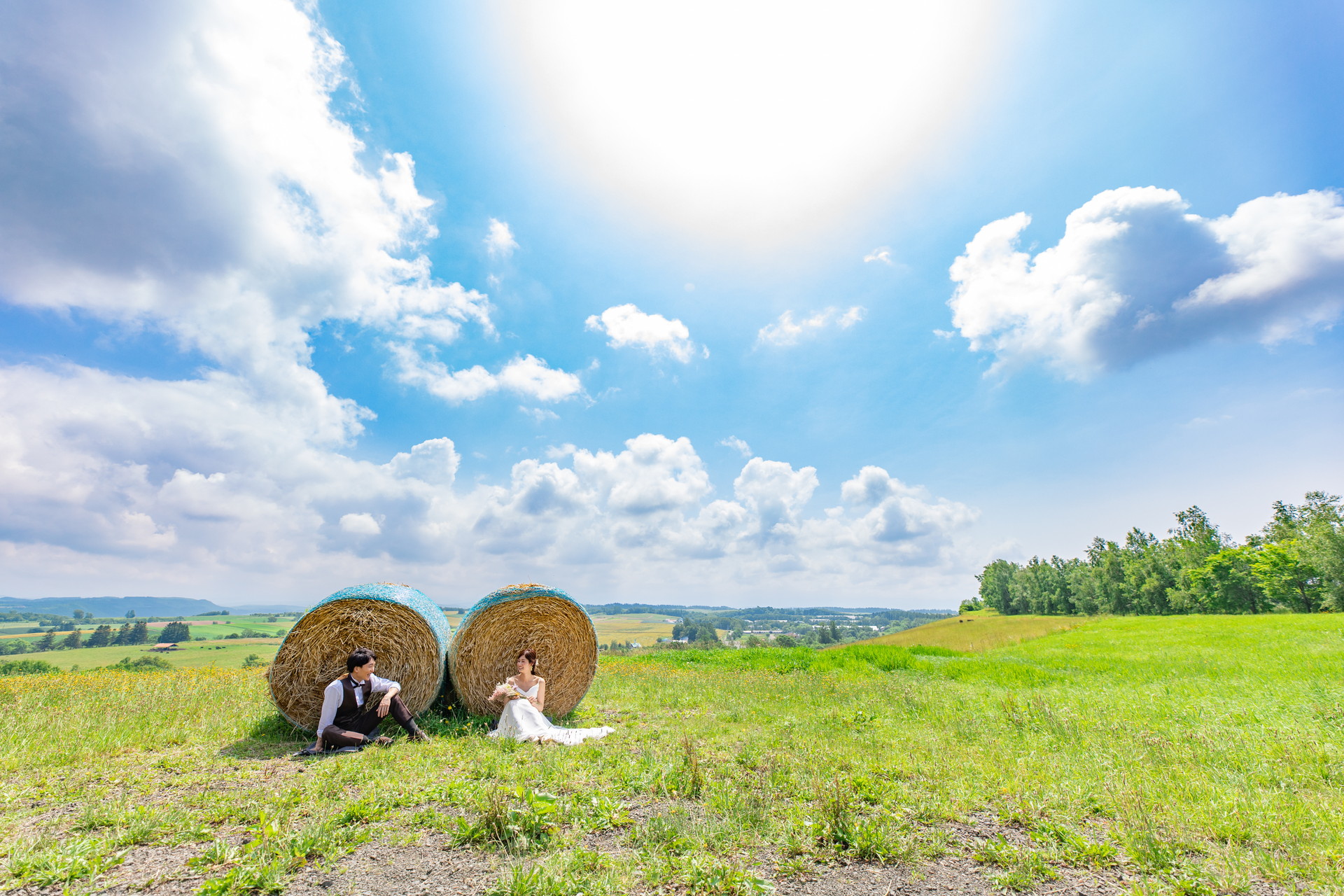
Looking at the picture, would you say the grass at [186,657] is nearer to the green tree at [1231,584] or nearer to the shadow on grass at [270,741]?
the shadow on grass at [270,741]

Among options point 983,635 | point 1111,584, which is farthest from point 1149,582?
point 983,635

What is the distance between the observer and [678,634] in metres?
77.7

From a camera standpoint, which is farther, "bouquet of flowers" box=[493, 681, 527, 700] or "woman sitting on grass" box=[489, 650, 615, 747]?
"bouquet of flowers" box=[493, 681, 527, 700]

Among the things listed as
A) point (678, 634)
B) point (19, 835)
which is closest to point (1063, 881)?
point (19, 835)

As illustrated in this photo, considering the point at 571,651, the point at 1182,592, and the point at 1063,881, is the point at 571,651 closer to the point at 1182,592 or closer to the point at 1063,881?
the point at 1063,881

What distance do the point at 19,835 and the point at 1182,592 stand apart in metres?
94.5

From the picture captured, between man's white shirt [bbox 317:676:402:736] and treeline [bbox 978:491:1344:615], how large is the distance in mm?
74988

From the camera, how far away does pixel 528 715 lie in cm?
875

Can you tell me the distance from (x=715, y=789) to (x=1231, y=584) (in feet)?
284

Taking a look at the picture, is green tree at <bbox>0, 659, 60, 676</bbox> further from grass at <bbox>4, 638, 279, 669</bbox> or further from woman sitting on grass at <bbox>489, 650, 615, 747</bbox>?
woman sitting on grass at <bbox>489, 650, 615, 747</bbox>

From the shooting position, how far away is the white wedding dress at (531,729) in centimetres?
830

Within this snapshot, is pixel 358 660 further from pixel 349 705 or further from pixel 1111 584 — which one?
pixel 1111 584

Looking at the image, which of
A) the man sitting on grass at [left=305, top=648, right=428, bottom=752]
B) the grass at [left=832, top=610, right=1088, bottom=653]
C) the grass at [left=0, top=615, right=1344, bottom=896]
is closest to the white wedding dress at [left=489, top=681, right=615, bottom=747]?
the grass at [left=0, top=615, right=1344, bottom=896]

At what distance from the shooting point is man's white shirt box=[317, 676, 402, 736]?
7670 mm
